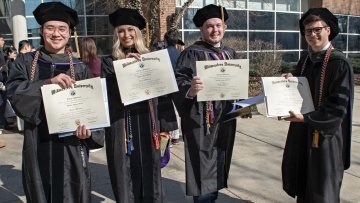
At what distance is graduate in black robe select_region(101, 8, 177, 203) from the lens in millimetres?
3178

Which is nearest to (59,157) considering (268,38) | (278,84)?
(278,84)

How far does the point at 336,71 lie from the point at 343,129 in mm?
519

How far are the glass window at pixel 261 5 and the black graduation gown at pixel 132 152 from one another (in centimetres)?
1565

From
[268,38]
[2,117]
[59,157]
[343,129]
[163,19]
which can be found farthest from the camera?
[268,38]

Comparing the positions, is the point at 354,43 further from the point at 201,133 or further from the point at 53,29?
the point at 53,29

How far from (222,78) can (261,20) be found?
15.8 meters

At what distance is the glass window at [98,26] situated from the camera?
1656 centimetres

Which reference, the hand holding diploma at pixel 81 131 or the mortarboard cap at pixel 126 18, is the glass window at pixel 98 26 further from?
the hand holding diploma at pixel 81 131

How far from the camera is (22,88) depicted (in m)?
2.61

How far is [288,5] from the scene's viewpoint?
19.4 m

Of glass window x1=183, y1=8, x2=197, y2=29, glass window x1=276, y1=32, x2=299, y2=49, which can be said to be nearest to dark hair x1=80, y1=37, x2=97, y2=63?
glass window x1=183, y1=8, x2=197, y2=29

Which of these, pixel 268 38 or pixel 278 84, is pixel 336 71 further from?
pixel 268 38

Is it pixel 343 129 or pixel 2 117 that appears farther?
pixel 2 117

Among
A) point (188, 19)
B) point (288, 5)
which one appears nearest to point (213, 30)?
point (188, 19)
